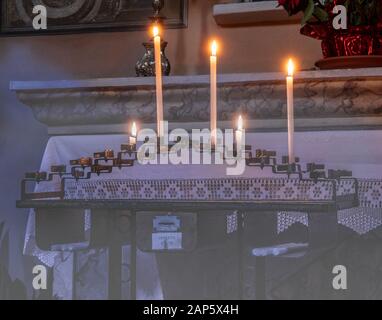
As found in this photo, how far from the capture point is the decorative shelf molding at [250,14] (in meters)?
1.74

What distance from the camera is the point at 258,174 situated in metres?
1.20

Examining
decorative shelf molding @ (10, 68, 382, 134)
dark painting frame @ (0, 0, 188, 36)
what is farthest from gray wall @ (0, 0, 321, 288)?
decorative shelf molding @ (10, 68, 382, 134)

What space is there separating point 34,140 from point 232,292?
92cm

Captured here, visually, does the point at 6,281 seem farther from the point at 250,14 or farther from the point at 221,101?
the point at 250,14

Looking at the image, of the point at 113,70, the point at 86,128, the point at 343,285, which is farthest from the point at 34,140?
the point at 343,285

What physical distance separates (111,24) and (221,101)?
1.93 ft

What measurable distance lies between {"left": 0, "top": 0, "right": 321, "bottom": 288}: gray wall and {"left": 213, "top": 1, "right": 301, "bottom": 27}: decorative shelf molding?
0.02m

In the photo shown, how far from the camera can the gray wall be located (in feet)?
6.10

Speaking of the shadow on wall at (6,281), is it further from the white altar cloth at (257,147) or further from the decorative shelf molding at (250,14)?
the decorative shelf molding at (250,14)

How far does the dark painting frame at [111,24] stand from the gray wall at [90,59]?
2 centimetres

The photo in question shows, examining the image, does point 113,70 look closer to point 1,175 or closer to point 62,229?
point 1,175

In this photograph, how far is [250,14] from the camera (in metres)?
1.78

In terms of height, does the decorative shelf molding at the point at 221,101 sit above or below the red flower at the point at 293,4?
below

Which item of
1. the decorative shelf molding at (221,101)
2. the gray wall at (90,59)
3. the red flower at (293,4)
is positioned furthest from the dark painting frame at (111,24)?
the red flower at (293,4)
